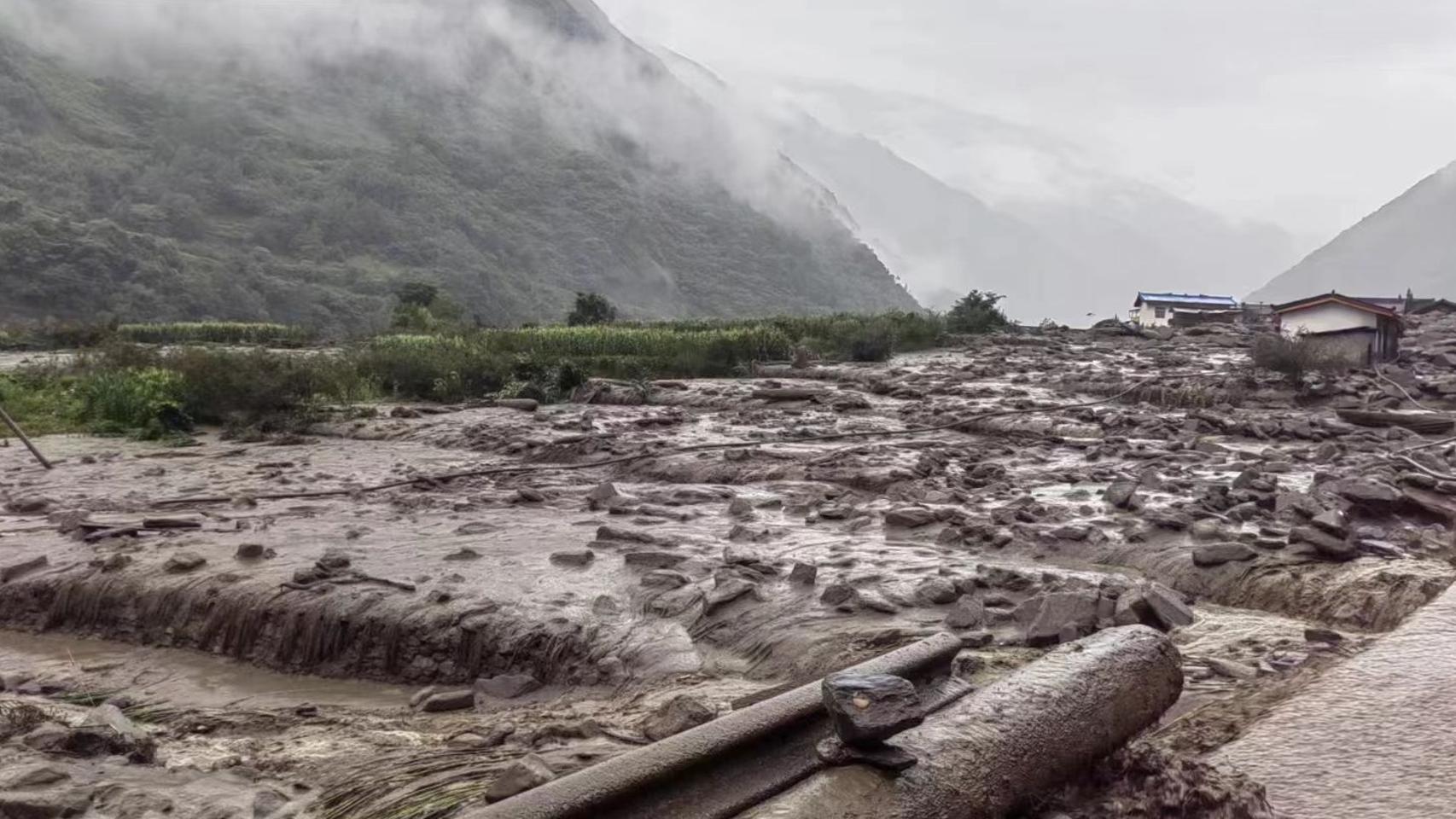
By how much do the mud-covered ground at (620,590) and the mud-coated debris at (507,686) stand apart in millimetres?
12

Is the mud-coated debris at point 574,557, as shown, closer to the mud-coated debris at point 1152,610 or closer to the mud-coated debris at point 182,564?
the mud-coated debris at point 182,564

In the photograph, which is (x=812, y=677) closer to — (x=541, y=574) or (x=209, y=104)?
(x=541, y=574)

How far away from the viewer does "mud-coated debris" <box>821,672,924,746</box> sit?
9.88ft

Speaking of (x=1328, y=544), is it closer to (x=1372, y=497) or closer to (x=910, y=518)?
(x=1372, y=497)

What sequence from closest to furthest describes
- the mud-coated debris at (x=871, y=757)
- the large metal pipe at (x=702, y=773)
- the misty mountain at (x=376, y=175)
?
the large metal pipe at (x=702, y=773) < the mud-coated debris at (x=871, y=757) < the misty mountain at (x=376, y=175)

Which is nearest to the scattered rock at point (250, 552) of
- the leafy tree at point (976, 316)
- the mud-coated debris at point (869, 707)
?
the mud-coated debris at point (869, 707)

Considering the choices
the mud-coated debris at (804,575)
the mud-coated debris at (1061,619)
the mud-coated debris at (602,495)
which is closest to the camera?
the mud-coated debris at (1061,619)

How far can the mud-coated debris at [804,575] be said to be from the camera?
6992 mm

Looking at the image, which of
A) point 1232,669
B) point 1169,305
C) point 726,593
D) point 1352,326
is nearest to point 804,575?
point 726,593

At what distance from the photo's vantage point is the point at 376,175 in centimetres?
10656

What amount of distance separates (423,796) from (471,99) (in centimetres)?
14813

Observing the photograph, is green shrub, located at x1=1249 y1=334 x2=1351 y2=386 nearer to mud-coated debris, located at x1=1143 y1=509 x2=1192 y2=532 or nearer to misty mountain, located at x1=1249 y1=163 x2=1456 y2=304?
mud-coated debris, located at x1=1143 y1=509 x2=1192 y2=532

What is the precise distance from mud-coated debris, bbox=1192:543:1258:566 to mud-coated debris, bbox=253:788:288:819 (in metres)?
5.76

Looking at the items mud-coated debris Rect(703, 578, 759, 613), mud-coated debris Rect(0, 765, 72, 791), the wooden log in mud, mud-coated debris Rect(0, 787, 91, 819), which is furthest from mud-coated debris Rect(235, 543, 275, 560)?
the wooden log in mud
